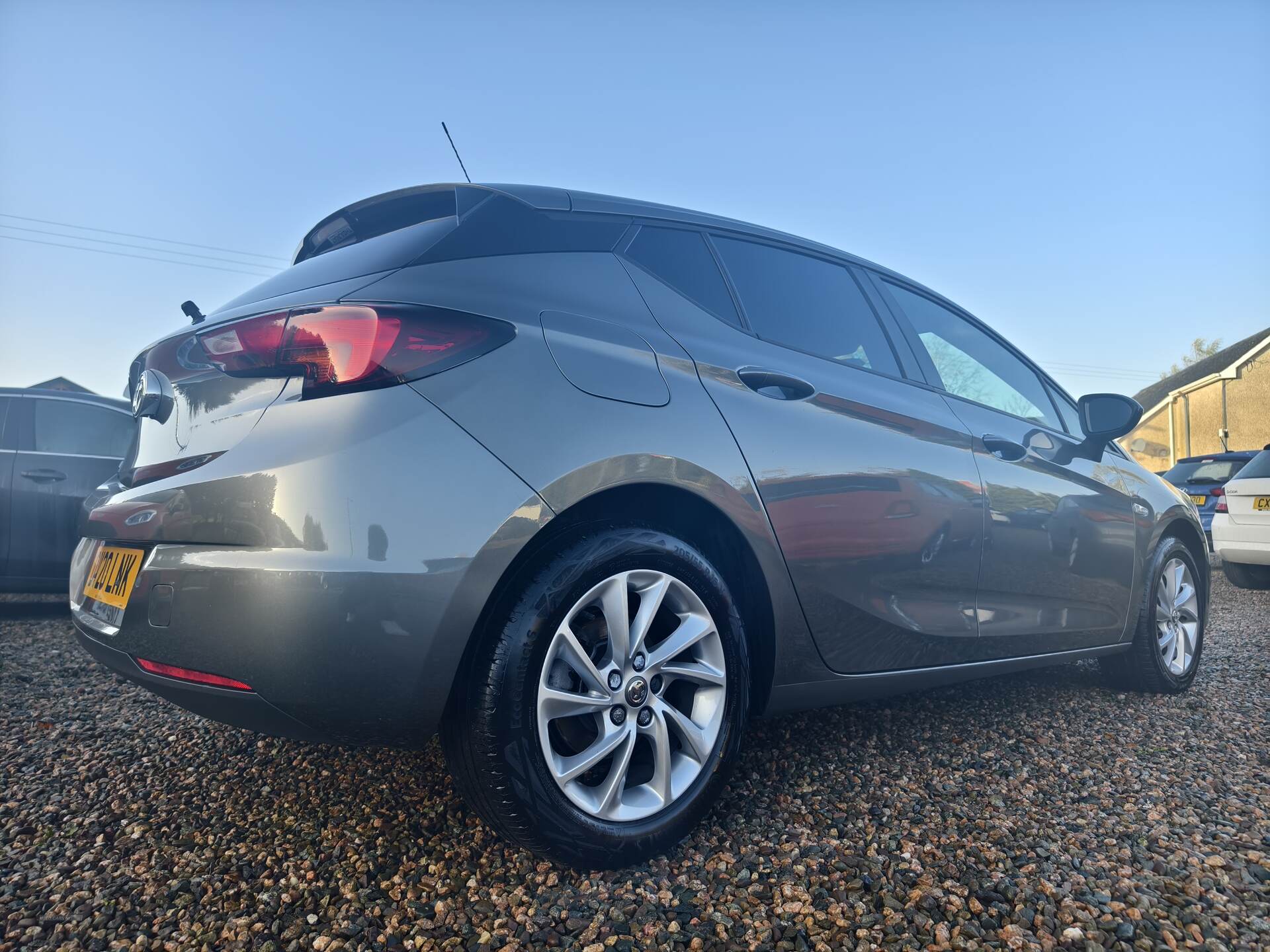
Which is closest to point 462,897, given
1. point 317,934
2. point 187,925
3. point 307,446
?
point 317,934

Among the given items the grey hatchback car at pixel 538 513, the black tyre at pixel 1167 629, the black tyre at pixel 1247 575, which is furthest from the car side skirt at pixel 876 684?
the black tyre at pixel 1247 575

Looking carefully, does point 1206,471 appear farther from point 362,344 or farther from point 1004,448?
point 362,344

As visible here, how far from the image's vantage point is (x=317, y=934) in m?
1.58

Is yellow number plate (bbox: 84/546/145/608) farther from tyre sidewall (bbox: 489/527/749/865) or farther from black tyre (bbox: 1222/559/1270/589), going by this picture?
black tyre (bbox: 1222/559/1270/589)

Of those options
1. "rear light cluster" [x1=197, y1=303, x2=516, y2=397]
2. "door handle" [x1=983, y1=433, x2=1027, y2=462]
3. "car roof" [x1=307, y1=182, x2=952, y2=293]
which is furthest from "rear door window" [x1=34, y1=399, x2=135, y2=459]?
"door handle" [x1=983, y1=433, x2=1027, y2=462]

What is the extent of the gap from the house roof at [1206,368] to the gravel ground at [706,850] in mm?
29620

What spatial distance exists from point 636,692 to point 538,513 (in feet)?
1.61

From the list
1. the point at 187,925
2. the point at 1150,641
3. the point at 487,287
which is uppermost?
the point at 487,287

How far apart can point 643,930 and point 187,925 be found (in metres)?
0.91

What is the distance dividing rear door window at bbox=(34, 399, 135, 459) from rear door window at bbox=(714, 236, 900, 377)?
4659 mm

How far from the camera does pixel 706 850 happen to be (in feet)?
6.47

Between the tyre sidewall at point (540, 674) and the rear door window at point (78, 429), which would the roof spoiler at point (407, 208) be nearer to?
the tyre sidewall at point (540, 674)

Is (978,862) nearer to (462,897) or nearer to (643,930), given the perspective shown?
(643,930)

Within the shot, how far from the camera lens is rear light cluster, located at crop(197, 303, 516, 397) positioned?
1.64m
